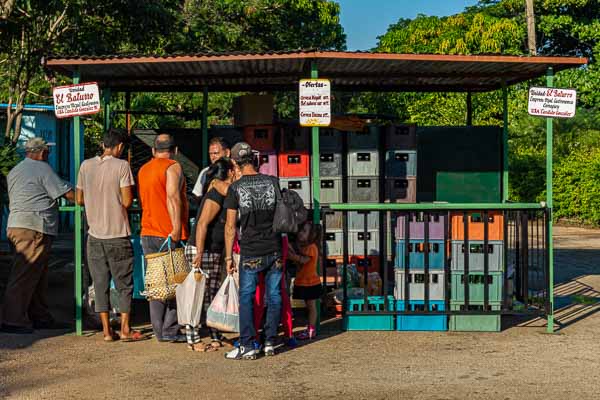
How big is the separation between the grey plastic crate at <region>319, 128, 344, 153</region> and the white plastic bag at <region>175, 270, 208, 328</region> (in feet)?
9.08

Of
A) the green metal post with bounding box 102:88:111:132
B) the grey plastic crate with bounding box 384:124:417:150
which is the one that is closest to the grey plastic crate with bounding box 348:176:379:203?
the grey plastic crate with bounding box 384:124:417:150

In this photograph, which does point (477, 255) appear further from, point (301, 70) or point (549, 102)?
point (301, 70)

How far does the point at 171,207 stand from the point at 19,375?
80.3 inches

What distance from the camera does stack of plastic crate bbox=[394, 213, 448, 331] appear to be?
9.75m

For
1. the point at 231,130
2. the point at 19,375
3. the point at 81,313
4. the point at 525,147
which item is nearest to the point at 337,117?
the point at 231,130

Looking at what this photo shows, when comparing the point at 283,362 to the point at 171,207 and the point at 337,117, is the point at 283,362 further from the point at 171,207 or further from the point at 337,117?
the point at 337,117

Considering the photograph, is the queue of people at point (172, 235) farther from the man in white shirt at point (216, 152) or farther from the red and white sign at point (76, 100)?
the red and white sign at point (76, 100)

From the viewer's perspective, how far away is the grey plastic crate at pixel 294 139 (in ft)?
35.8

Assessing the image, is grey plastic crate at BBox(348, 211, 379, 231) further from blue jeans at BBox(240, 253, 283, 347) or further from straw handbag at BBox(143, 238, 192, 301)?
straw handbag at BBox(143, 238, 192, 301)

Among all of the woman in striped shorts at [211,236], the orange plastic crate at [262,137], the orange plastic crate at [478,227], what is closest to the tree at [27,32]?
the orange plastic crate at [262,137]

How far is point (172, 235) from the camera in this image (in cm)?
879

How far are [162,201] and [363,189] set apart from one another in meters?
2.90

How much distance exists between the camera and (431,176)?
1242 cm

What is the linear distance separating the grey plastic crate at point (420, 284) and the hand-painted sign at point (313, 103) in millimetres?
1807
